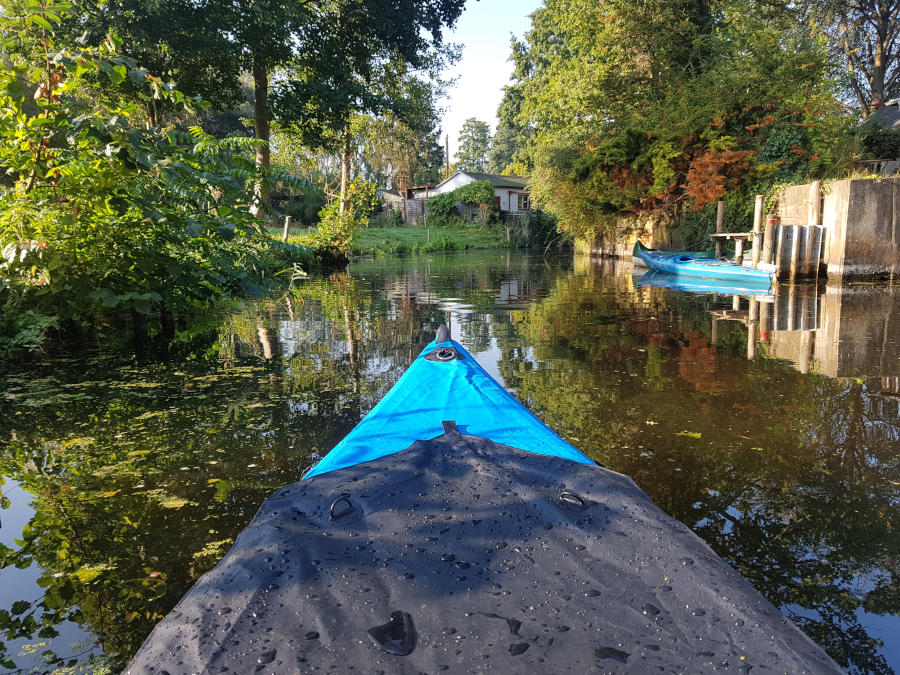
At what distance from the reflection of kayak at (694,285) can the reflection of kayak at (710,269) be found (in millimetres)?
108

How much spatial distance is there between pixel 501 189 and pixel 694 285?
105 feet

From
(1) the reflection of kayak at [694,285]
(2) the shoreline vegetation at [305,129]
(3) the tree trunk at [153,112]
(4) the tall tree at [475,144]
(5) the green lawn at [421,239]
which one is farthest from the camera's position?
(4) the tall tree at [475,144]

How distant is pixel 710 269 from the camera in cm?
1205

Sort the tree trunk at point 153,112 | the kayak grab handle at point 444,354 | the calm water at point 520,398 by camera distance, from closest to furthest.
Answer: the calm water at point 520,398 < the kayak grab handle at point 444,354 < the tree trunk at point 153,112

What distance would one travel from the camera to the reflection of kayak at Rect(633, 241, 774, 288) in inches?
437

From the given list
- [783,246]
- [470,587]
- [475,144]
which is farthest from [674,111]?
[475,144]

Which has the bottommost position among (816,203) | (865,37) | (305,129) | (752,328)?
(752,328)

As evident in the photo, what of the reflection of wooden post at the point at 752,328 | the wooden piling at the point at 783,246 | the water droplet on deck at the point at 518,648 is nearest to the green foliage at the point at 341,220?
the wooden piling at the point at 783,246

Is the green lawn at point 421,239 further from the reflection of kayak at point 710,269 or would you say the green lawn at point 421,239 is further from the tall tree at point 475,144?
the tall tree at point 475,144

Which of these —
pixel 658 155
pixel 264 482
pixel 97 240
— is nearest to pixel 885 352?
pixel 264 482

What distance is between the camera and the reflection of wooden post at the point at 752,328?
5516 mm

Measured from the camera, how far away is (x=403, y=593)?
134 cm

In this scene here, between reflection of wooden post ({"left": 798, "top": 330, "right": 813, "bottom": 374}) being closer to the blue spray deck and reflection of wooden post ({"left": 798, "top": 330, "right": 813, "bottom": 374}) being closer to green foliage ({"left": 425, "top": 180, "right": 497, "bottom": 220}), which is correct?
the blue spray deck

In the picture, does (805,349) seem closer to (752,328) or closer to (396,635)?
(752,328)
